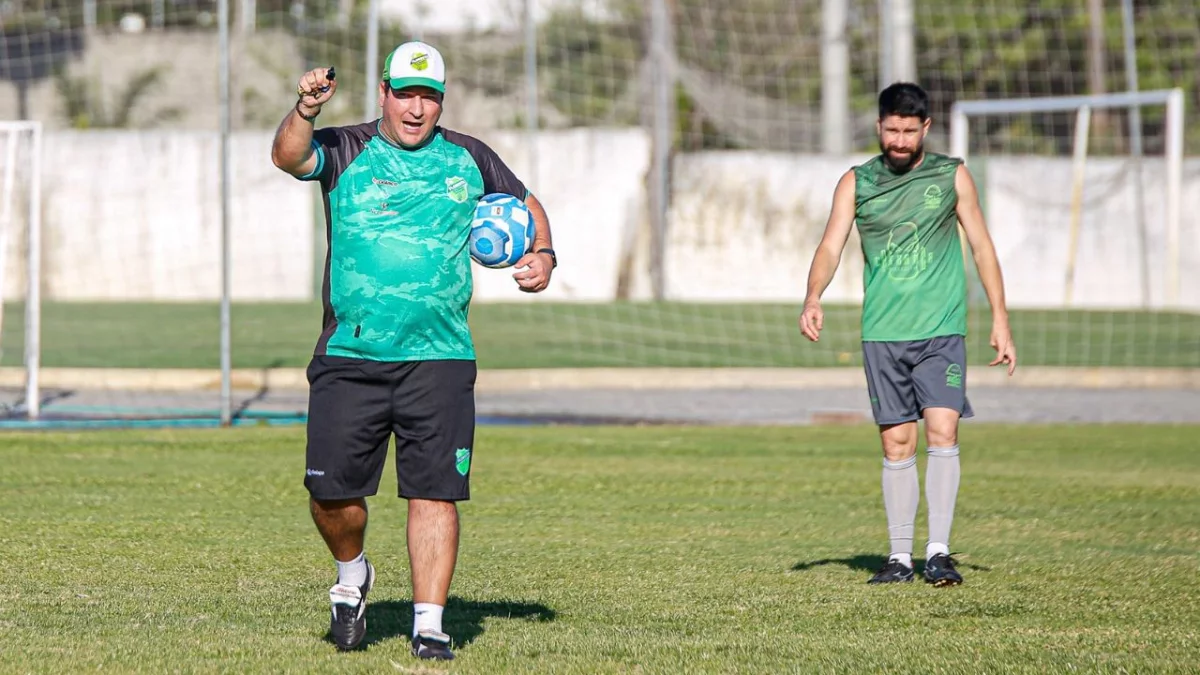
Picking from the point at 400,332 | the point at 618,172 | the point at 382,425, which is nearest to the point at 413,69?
the point at 400,332

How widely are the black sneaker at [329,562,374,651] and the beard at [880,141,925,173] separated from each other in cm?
330

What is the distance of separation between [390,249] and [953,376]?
119 inches

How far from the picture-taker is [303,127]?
5.64 metres

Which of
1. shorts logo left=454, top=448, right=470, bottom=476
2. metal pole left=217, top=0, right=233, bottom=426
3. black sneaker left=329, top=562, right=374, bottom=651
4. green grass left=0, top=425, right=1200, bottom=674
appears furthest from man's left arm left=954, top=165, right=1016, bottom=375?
metal pole left=217, top=0, right=233, bottom=426

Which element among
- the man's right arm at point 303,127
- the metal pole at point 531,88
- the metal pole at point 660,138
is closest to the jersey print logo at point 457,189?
the man's right arm at point 303,127

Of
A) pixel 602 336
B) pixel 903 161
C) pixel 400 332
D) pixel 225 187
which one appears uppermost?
pixel 225 187

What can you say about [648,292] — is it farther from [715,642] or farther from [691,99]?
[715,642]

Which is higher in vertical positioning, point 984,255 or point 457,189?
point 457,189

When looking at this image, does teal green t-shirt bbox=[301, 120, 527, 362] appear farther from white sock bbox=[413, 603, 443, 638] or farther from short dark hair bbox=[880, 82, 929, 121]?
short dark hair bbox=[880, 82, 929, 121]

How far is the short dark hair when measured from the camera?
766cm

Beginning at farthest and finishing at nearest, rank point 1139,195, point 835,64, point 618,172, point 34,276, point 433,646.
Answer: point 1139,195 → point 618,172 → point 835,64 → point 34,276 → point 433,646

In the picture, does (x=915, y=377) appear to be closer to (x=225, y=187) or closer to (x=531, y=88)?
(x=225, y=187)

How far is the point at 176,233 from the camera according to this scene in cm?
2661

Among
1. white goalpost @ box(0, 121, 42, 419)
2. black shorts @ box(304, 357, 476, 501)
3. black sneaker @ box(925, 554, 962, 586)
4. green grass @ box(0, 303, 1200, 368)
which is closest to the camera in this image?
black shorts @ box(304, 357, 476, 501)
